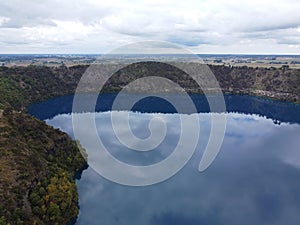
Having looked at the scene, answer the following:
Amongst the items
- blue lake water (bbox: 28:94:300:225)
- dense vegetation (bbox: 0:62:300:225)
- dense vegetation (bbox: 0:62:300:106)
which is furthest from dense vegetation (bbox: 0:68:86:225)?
dense vegetation (bbox: 0:62:300:106)

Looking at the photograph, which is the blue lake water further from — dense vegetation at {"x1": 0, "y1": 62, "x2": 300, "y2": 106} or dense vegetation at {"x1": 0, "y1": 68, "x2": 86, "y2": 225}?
dense vegetation at {"x1": 0, "y1": 62, "x2": 300, "y2": 106}

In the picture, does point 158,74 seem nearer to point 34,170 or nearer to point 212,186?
point 212,186

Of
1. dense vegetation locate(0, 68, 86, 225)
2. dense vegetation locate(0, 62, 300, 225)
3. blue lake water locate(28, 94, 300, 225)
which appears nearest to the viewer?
dense vegetation locate(0, 68, 86, 225)

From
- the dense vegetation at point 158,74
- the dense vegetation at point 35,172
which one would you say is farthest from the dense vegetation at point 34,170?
the dense vegetation at point 158,74

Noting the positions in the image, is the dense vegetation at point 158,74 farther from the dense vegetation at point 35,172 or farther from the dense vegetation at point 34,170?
the dense vegetation at point 35,172

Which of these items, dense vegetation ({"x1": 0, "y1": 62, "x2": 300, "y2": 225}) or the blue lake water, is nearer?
dense vegetation ({"x1": 0, "y1": 62, "x2": 300, "y2": 225})

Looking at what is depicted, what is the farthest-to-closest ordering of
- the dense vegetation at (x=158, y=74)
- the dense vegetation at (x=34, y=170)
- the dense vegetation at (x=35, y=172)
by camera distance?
the dense vegetation at (x=158, y=74)
the dense vegetation at (x=34, y=170)
the dense vegetation at (x=35, y=172)

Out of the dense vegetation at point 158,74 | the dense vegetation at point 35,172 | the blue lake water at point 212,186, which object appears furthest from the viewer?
the dense vegetation at point 158,74

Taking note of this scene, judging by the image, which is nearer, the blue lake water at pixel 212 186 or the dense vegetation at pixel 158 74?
the blue lake water at pixel 212 186

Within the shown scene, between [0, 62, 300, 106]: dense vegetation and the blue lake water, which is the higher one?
[0, 62, 300, 106]: dense vegetation

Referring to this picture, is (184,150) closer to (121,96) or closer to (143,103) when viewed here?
(143,103)

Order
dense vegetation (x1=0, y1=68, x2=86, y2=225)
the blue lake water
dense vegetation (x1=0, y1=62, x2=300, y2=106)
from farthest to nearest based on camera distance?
dense vegetation (x1=0, y1=62, x2=300, y2=106) → the blue lake water → dense vegetation (x1=0, y1=68, x2=86, y2=225)
